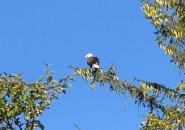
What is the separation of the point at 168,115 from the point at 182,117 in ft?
3.30

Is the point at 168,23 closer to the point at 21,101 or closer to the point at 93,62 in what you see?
the point at 93,62

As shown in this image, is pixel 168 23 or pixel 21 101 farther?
→ pixel 168 23

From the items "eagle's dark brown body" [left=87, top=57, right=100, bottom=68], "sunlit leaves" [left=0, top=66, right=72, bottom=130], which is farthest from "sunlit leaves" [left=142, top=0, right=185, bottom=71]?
"sunlit leaves" [left=0, top=66, right=72, bottom=130]

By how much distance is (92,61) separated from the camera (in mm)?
16219

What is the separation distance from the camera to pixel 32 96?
7.11m

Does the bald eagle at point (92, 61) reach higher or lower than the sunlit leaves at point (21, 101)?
higher

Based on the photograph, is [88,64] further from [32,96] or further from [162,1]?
[32,96]

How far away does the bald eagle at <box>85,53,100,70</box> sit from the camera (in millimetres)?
16172

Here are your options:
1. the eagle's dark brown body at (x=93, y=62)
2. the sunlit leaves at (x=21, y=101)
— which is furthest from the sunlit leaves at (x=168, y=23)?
the sunlit leaves at (x=21, y=101)

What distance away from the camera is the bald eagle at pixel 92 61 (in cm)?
1617

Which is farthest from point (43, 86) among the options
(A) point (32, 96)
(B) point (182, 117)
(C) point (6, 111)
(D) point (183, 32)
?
(D) point (183, 32)

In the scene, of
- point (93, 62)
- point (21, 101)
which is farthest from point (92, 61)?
point (21, 101)

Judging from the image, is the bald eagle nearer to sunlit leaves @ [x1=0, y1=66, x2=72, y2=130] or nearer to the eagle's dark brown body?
the eagle's dark brown body

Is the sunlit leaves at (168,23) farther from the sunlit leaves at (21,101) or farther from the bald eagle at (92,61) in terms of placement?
the sunlit leaves at (21,101)
